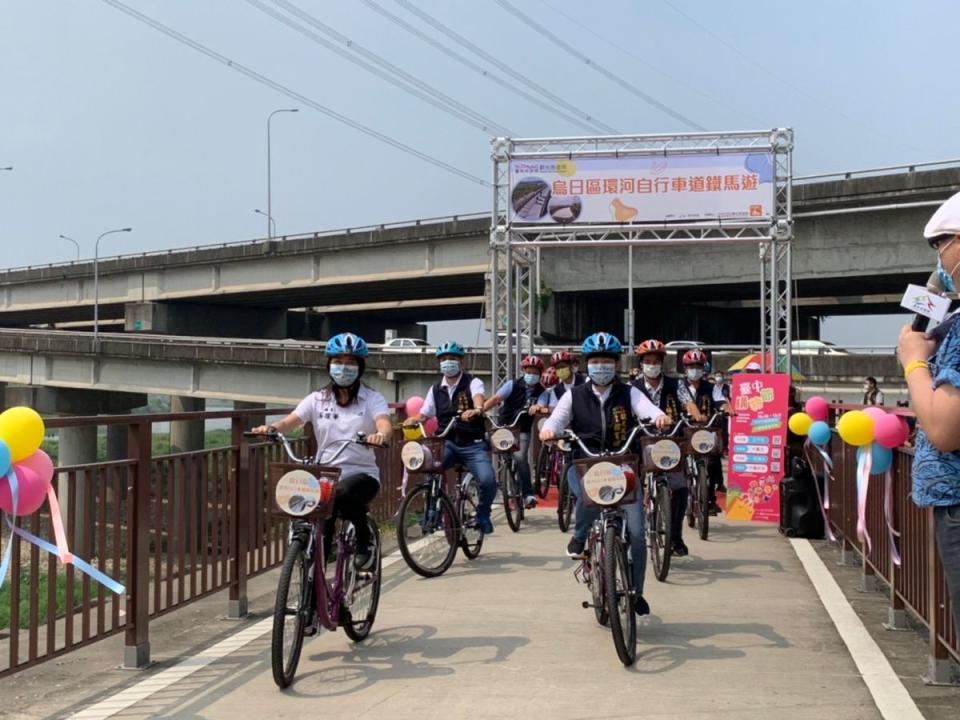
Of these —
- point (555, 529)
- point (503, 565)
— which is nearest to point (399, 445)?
point (555, 529)

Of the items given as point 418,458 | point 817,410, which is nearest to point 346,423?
point 418,458

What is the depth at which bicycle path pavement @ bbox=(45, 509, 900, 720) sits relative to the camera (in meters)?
5.18

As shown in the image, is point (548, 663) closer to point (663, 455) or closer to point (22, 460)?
point (663, 455)

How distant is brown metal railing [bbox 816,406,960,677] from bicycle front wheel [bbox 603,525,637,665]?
1.51m

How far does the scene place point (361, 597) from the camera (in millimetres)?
6438

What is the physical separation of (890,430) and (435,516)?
430cm

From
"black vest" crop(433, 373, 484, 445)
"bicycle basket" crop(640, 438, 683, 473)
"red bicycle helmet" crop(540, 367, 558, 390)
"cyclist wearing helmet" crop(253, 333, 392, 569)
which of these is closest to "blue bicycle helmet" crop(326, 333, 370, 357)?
"cyclist wearing helmet" crop(253, 333, 392, 569)

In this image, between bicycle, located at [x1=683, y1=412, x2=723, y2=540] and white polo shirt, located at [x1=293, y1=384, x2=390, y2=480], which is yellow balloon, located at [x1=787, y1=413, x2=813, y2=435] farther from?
white polo shirt, located at [x1=293, y1=384, x2=390, y2=480]

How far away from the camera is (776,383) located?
12.5m

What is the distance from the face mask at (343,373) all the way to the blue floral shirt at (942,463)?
3967 millimetres

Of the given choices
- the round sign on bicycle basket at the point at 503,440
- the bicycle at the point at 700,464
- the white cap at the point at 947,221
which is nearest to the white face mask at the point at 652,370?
the bicycle at the point at 700,464

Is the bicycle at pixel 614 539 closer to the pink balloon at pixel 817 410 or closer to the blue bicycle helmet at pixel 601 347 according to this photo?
the blue bicycle helmet at pixel 601 347

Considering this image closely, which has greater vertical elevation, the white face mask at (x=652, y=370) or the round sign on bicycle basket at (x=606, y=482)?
the white face mask at (x=652, y=370)

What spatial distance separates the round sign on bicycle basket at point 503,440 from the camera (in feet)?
37.9
